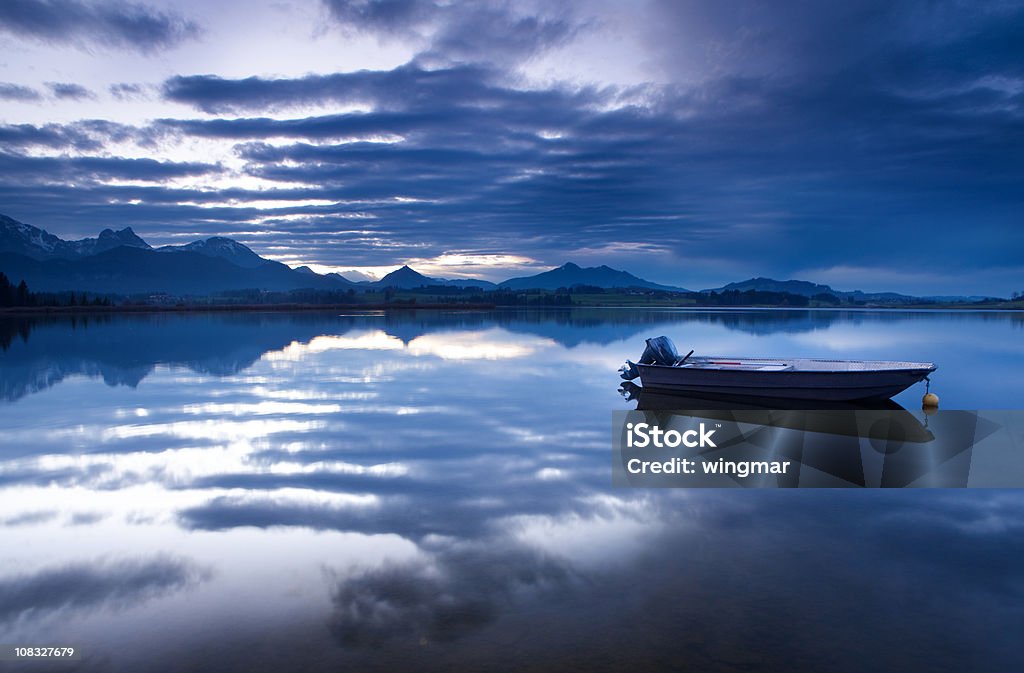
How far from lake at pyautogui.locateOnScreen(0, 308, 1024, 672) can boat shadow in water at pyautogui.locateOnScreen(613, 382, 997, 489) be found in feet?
3.61

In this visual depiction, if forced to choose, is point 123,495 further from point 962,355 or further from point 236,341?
point 962,355

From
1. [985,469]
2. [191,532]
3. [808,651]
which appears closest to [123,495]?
[191,532]

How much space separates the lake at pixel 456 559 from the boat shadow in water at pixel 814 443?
1.10m

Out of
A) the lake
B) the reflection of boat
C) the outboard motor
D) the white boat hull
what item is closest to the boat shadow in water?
the reflection of boat

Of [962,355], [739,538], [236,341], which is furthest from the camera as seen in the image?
[236,341]

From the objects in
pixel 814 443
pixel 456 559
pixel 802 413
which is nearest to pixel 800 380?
pixel 802 413

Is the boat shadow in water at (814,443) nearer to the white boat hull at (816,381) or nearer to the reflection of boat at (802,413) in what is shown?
the reflection of boat at (802,413)

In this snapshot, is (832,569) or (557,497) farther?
(557,497)

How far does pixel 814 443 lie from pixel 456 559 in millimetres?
13007

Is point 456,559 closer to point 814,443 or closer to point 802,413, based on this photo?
point 814,443

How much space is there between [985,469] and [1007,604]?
28.8 feet

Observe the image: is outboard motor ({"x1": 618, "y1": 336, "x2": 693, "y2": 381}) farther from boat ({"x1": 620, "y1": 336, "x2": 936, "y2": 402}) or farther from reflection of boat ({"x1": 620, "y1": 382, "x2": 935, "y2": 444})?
reflection of boat ({"x1": 620, "y1": 382, "x2": 935, "y2": 444})

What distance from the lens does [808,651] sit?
7.23 metres

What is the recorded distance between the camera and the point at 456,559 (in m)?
10.0
